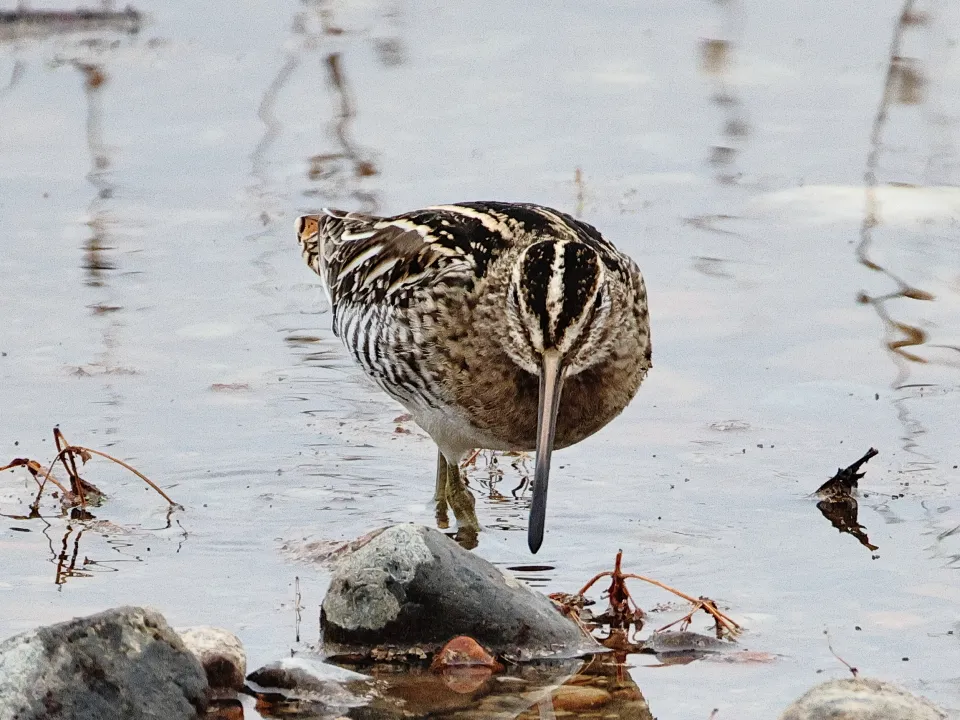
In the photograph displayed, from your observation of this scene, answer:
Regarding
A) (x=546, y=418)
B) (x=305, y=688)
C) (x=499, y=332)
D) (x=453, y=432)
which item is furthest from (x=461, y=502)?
(x=305, y=688)

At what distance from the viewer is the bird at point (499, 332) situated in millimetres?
5980

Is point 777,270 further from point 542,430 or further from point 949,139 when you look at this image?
point 542,430

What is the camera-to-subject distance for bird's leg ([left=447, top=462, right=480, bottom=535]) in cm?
693

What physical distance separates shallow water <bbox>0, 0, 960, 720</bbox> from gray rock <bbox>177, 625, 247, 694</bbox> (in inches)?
12.0

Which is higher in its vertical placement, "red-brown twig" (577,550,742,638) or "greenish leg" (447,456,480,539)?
"red-brown twig" (577,550,742,638)

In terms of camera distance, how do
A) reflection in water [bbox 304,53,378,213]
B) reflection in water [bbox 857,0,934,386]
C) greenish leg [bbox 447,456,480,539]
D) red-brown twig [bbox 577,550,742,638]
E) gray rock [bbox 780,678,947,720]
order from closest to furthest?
gray rock [bbox 780,678,947,720] < red-brown twig [bbox 577,550,742,638] < greenish leg [bbox 447,456,480,539] < reflection in water [bbox 857,0,934,386] < reflection in water [bbox 304,53,378,213]

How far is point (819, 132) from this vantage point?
11469mm

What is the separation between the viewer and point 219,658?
526cm

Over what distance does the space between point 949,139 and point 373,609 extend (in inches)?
264

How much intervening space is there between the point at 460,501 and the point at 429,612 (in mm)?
1397

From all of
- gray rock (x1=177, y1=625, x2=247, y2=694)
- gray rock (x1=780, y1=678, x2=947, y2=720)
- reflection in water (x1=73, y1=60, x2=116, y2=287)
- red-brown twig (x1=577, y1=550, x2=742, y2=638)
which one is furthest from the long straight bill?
reflection in water (x1=73, y1=60, x2=116, y2=287)

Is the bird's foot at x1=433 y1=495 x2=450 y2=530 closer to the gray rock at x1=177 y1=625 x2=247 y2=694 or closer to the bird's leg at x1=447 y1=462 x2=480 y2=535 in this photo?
the bird's leg at x1=447 y1=462 x2=480 y2=535

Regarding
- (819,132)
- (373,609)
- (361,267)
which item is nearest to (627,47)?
(819,132)

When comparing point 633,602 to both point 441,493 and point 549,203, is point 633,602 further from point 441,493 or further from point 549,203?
point 549,203
